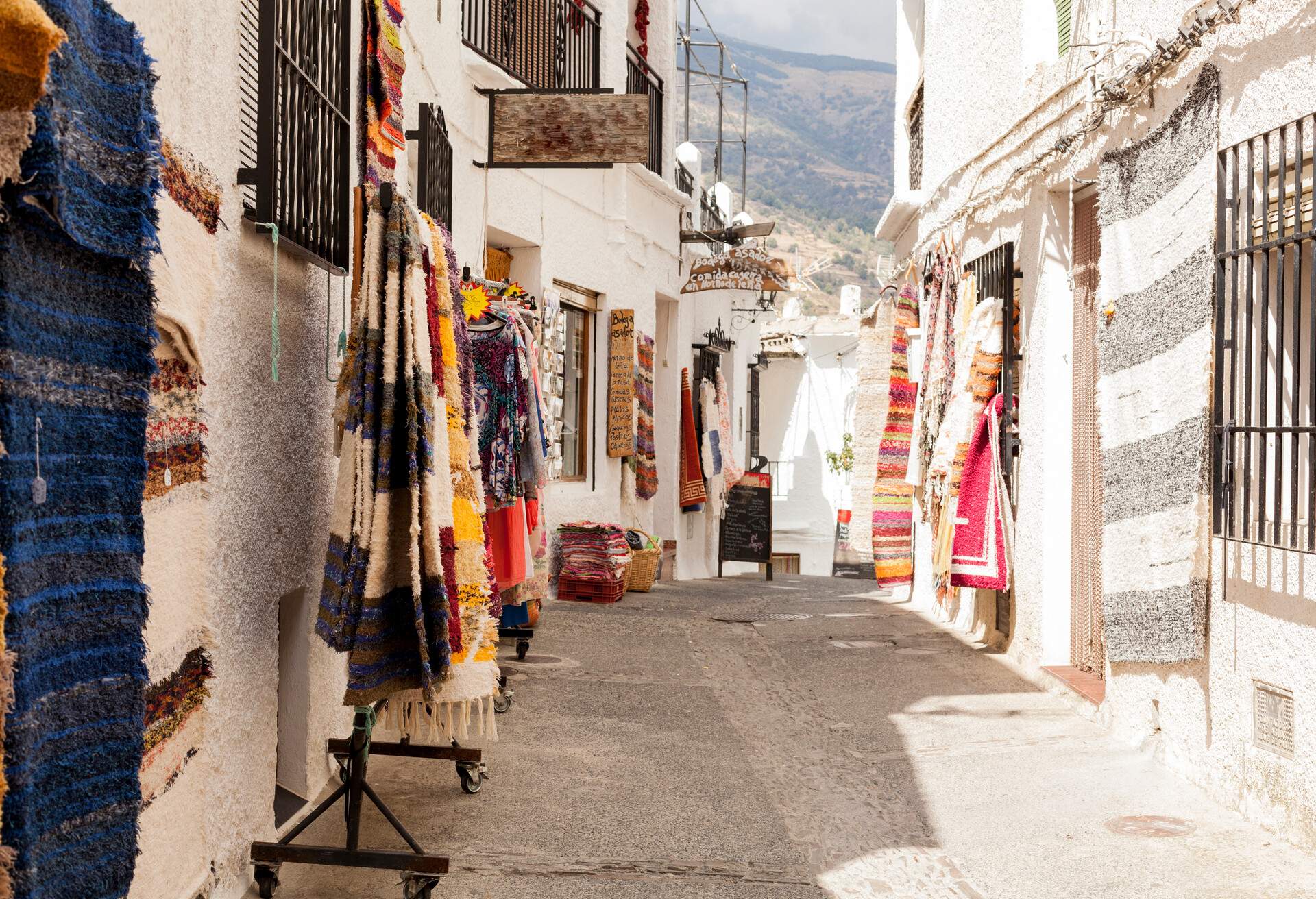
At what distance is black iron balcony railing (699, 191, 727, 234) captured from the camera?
1650 cm

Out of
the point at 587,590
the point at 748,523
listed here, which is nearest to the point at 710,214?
the point at 748,523

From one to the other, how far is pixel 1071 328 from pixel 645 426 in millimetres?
5922

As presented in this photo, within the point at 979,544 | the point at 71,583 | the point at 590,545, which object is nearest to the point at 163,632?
the point at 71,583

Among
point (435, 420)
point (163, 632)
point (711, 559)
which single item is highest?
→ point (435, 420)

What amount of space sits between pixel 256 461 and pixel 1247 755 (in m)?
3.38

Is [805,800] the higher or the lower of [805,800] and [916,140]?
the lower

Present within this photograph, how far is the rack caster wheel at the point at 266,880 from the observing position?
326 centimetres

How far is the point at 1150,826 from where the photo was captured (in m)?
4.02

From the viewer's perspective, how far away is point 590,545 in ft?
31.4

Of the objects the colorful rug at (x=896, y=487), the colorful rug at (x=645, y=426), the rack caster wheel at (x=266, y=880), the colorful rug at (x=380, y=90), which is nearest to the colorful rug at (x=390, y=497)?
the rack caster wheel at (x=266, y=880)

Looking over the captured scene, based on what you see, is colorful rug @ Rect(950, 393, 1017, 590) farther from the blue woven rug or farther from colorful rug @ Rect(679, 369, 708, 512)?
colorful rug @ Rect(679, 369, 708, 512)

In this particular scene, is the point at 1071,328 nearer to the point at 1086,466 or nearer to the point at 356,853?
the point at 1086,466

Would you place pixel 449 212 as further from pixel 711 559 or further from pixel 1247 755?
pixel 711 559

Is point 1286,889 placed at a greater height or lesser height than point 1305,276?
lesser
